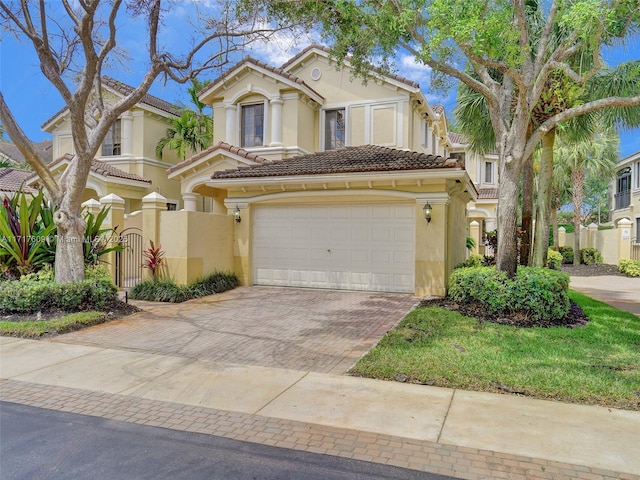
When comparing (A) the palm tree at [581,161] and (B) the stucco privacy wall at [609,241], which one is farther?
(A) the palm tree at [581,161]

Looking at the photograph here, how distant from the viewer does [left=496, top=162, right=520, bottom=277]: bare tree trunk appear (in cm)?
1032

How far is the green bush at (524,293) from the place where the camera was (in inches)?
368

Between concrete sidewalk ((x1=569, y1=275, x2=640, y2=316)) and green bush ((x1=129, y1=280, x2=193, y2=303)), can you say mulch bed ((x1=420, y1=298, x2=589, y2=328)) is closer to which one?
concrete sidewalk ((x1=569, y1=275, x2=640, y2=316))

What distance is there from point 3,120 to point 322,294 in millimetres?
8459

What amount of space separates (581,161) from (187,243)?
23.3m

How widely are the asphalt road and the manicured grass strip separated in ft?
13.3

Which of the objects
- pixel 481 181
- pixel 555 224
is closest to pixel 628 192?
pixel 555 224

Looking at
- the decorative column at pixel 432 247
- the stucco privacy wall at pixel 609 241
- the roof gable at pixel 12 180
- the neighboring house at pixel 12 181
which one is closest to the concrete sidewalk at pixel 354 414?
the decorative column at pixel 432 247

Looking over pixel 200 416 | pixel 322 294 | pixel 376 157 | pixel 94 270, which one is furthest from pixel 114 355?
pixel 376 157

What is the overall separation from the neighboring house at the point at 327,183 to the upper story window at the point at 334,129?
4 centimetres

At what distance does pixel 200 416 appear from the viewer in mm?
4820

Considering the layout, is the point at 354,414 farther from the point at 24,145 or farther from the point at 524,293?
the point at 24,145

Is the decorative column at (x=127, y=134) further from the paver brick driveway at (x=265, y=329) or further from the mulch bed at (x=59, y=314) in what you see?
the mulch bed at (x=59, y=314)

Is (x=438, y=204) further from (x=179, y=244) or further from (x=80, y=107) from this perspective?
(x=80, y=107)
